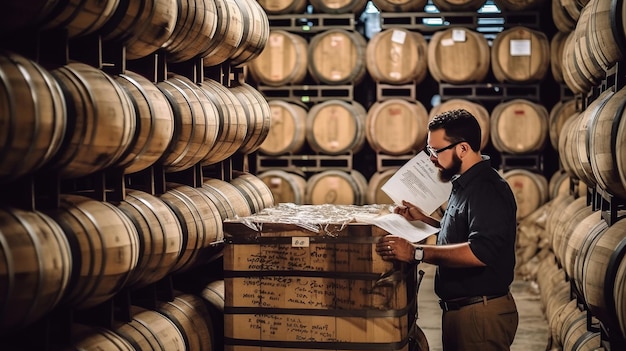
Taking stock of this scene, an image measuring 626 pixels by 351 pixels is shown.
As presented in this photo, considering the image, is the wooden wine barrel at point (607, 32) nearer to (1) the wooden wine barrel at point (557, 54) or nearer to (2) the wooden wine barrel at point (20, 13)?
(2) the wooden wine barrel at point (20, 13)

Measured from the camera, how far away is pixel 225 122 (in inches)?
193

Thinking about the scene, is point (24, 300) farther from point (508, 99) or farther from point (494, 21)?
point (494, 21)

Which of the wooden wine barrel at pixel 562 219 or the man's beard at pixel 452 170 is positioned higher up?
→ the man's beard at pixel 452 170

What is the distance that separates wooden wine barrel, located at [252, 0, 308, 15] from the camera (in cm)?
985

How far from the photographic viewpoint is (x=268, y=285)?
4164mm

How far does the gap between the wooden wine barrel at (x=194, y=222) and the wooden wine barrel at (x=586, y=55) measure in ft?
8.25

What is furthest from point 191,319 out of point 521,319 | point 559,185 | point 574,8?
point 559,185

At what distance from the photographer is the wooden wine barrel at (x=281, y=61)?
9.68 meters

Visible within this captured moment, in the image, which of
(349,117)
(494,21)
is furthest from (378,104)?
(494,21)

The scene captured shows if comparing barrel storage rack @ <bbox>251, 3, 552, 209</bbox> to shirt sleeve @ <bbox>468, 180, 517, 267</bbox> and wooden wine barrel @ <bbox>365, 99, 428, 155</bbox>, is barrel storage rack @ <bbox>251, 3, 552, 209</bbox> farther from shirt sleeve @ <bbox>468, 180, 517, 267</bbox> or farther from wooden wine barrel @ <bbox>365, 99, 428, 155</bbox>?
shirt sleeve @ <bbox>468, 180, 517, 267</bbox>

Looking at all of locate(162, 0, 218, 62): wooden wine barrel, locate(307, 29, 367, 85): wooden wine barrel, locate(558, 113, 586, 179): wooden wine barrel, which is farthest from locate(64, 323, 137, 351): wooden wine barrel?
locate(307, 29, 367, 85): wooden wine barrel

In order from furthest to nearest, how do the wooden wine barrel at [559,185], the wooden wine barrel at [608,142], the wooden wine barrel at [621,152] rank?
the wooden wine barrel at [559,185] < the wooden wine barrel at [608,142] < the wooden wine barrel at [621,152]

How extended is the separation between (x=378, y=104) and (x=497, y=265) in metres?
5.90

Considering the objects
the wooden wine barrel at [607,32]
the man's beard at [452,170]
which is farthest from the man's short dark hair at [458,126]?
the wooden wine barrel at [607,32]
